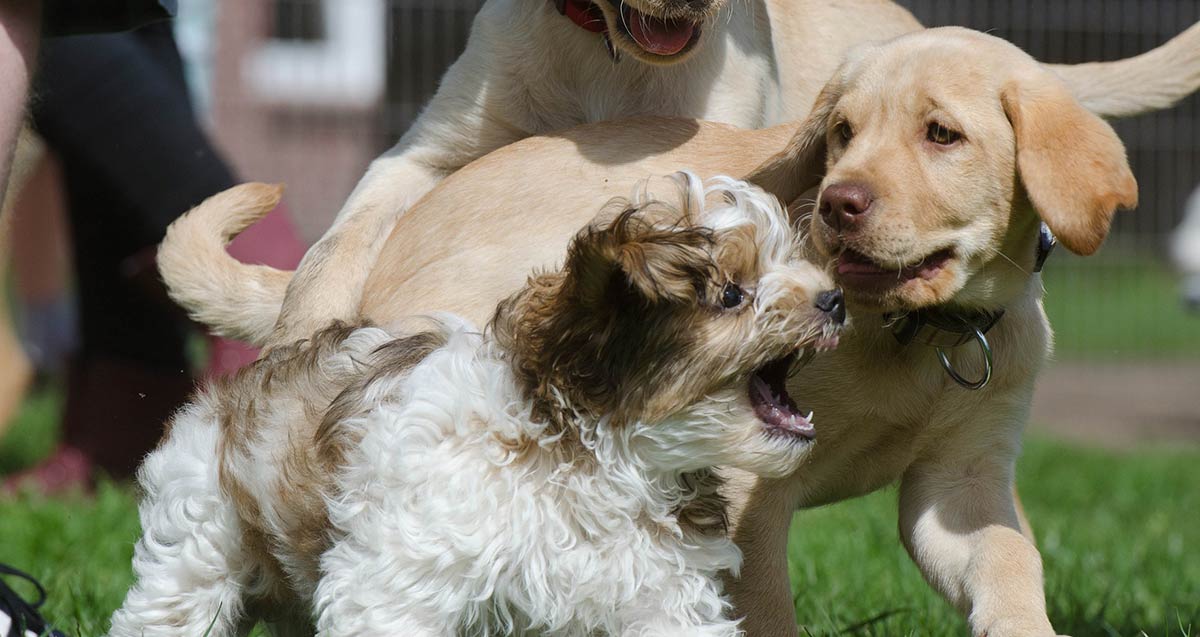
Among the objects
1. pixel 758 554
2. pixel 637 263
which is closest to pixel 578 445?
pixel 637 263

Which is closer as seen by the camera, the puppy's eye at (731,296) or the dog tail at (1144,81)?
the puppy's eye at (731,296)

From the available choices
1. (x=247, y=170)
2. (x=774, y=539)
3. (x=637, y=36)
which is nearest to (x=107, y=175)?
(x=637, y=36)

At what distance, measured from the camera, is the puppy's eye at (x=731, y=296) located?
9.84ft

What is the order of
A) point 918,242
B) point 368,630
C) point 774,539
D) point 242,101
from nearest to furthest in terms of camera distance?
point 368,630 < point 918,242 < point 774,539 < point 242,101

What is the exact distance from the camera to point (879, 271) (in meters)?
3.32

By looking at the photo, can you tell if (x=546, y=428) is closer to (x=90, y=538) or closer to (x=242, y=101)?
→ (x=90, y=538)

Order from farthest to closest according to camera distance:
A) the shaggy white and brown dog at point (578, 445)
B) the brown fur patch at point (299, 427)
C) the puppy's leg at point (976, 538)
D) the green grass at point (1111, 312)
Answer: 1. the green grass at point (1111, 312)
2. the puppy's leg at point (976, 538)
3. the brown fur patch at point (299, 427)
4. the shaggy white and brown dog at point (578, 445)

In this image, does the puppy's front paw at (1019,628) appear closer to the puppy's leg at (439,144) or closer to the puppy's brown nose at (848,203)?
the puppy's brown nose at (848,203)

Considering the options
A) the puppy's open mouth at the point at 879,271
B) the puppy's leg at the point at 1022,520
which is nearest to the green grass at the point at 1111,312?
the puppy's leg at the point at 1022,520

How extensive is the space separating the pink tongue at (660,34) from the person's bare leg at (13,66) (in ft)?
4.77

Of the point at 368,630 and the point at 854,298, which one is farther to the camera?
the point at 854,298

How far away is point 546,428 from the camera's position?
3.01 m

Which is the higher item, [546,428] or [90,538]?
[546,428]

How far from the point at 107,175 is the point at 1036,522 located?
412 centimetres
